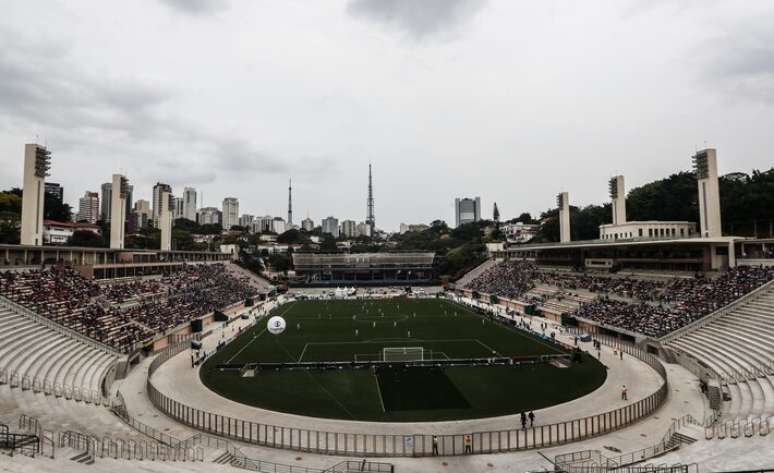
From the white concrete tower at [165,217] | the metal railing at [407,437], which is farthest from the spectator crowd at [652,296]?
the white concrete tower at [165,217]

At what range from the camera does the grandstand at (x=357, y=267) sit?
102500 millimetres

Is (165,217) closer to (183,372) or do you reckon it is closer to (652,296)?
(183,372)

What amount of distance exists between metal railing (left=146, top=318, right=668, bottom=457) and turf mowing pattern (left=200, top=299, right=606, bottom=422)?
2880 millimetres

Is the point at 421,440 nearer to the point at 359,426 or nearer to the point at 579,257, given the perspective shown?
the point at 359,426

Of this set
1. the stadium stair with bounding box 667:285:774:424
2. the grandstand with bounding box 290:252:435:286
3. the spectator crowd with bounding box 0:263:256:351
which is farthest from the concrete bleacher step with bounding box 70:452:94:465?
the grandstand with bounding box 290:252:435:286

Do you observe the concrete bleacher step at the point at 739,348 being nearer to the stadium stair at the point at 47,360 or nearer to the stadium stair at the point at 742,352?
the stadium stair at the point at 742,352

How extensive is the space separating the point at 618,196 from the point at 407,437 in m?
58.9

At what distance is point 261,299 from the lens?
254ft

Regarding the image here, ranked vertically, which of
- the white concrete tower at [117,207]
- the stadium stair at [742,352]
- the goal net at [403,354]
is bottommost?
the goal net at [403,354]

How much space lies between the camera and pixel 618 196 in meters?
65.2

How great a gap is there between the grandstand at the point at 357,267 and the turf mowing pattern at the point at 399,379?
52734mm

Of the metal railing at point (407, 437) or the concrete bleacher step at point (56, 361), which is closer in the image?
the metal railing at point (407, 437)

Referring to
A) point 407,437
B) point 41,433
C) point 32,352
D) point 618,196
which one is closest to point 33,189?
point 32,352

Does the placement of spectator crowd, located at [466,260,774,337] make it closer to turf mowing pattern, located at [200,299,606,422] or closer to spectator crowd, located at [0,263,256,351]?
turf mowing pattern, located at [200,299,606,422]
